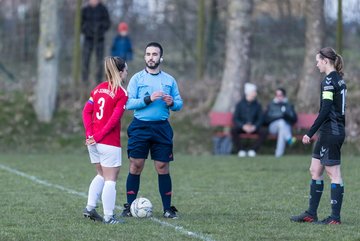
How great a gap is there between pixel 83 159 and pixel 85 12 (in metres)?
5.57

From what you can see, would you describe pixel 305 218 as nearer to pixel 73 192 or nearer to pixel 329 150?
pixel 329 150

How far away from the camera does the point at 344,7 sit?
2422 cm

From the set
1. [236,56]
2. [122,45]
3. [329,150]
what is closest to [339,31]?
[236,56]

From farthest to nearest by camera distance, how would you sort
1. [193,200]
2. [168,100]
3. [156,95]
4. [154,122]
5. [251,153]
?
[251,153] < [193,200] < [154,122] < [168,100] < [156,95]

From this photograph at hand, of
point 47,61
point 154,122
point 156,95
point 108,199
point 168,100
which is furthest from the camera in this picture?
point 47,61

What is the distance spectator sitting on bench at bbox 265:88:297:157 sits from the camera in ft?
66.0

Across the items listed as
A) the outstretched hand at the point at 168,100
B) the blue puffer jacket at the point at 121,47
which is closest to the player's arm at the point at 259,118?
the blue puffer jacket at the point at 121,47

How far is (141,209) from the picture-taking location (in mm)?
10023

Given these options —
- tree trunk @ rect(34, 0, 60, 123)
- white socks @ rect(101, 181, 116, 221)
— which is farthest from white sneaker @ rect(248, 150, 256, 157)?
white socks @ rect(101, 181, 116, 221)

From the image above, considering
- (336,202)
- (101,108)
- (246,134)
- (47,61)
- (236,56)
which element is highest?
(236,56)

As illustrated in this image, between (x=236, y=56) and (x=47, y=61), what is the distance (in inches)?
183

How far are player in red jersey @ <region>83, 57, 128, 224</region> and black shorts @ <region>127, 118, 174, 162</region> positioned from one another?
0.51m

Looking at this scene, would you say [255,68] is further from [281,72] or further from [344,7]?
[344,7]

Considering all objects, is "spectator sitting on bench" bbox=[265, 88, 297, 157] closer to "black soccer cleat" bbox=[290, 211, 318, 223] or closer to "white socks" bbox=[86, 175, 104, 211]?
"black soccer cleat" bbox=[290, 211, 318, 223]
